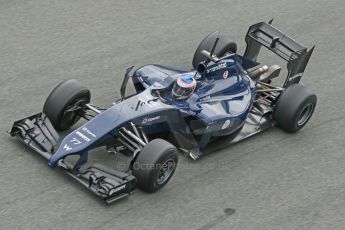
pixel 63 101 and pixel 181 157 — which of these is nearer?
pixel 63 101

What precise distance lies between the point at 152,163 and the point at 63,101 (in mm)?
1855

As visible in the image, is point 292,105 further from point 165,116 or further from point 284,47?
point 165,116

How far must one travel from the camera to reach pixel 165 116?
384 inches

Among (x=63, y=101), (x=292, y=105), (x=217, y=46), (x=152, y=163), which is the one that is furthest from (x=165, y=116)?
(x=217, y=46)

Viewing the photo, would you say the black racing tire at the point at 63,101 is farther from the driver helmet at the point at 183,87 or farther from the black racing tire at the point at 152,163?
the black racing tire at the point at 152,163

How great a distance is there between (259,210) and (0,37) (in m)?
6.53

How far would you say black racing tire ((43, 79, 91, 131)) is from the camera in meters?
9.91

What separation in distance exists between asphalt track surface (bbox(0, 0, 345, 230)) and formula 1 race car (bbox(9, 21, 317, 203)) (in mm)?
252

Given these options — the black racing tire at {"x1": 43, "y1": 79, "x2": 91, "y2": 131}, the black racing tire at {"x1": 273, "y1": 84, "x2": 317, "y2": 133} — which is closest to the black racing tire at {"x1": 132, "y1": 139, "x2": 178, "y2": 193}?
the black racing tire at {"x1": 43, "y1": 79, "x2": 91, "y2": 131}

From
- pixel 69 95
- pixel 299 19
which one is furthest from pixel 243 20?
pixel 69 95

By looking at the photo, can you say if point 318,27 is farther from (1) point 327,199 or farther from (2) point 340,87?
(1) point 327,199

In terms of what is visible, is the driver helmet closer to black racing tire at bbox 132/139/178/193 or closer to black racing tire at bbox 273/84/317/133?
black racing tire at bbox 132/139/178/193

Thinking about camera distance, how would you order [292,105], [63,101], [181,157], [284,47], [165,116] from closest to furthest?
[165,116] < [63,101] < [181,157] < [292,105] < [284,47]

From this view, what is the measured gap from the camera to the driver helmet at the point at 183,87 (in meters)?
10.0
